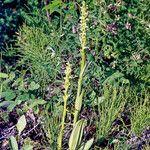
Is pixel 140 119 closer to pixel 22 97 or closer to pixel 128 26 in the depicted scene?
pixel 22 97

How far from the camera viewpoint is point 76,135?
6.64 feet

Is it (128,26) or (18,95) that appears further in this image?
(128,26)

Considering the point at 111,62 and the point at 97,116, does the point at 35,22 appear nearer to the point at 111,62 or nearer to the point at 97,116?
the point at 111,62

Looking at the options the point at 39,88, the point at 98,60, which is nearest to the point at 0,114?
the point at 39,88

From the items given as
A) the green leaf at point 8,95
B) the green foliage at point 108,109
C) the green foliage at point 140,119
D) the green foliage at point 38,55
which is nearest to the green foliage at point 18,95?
the green leaf at point 8,95

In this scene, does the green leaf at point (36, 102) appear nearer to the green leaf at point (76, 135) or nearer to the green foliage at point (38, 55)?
the green foliage at point (38, 55)

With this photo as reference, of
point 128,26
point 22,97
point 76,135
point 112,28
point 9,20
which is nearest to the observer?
point 76,135

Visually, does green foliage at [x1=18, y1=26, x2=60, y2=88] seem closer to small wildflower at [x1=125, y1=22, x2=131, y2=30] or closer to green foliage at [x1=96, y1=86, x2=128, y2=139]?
green foliage at [x1=96, y1=86, x2=128, y2=139]

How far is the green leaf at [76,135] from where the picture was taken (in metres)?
1.98

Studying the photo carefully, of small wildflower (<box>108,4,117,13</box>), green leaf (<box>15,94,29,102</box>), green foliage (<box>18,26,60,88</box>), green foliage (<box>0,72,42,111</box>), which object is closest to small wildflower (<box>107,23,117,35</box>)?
small wildflower (<box>108,4,117,13</box>)

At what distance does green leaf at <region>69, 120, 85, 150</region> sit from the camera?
6.49ft

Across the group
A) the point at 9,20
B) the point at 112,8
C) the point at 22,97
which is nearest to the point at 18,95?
the point at 22,97

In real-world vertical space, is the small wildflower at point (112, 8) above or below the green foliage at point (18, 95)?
above

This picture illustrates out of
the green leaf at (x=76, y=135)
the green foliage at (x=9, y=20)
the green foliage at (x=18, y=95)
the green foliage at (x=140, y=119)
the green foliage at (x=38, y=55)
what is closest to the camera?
the green leaf at (x=76, y=135)
